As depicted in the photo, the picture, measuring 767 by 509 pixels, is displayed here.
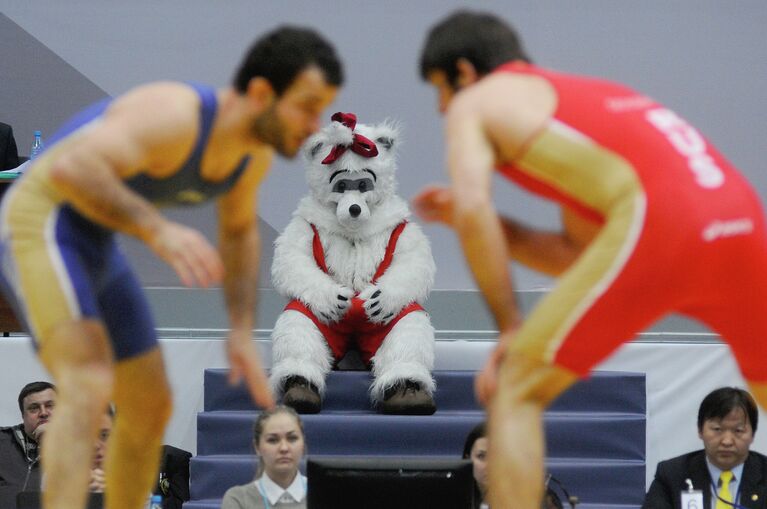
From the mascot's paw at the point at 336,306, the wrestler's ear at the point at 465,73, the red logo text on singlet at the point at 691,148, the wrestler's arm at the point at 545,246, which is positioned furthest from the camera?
the mascot's paw at the point at 336,306

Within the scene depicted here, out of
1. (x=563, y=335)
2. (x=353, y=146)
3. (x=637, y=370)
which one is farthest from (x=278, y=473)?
(x=637, y=370)

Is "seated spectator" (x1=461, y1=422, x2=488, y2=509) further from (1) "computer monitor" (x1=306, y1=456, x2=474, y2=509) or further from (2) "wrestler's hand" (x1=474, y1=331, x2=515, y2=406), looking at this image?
(2) "wrestler's hand" (x1=474, y1=331, x2=515, y2=406)

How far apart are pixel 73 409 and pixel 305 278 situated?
9.22ft

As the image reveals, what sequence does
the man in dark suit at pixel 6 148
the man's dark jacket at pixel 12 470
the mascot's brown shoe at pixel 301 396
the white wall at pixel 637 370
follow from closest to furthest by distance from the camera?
1. the man's dark jacket at pixel 12 470
2. the mascot's brown shoe at pixel 301 396
3. the white wall at pixel 637 370
4. the man in dark suit at pixel 6 148

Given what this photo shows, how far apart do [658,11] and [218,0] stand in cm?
223

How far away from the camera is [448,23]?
2975 millimetres

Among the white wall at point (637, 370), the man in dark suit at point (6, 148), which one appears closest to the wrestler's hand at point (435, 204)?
the white wall at point (637, 370)

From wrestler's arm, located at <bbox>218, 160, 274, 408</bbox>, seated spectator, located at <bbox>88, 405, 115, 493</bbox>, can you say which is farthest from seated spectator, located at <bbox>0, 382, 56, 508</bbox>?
wrestler's arm, located at <bbox>218, 160, 274, 408</bbox>

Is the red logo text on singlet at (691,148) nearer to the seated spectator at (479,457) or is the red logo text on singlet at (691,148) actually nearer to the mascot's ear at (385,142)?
the seated spectator at (479,457)

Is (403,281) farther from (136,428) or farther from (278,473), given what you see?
(136,428)

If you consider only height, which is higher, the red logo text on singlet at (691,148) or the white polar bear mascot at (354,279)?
the white polar bear mascot at (354,279)

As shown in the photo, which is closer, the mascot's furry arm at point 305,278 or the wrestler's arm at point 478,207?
the wrestler's arm at point 478,207

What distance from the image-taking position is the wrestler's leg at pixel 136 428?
3123 mm

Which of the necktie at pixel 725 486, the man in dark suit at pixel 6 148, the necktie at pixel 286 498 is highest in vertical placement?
the man in dark suit at pixel 6 148
